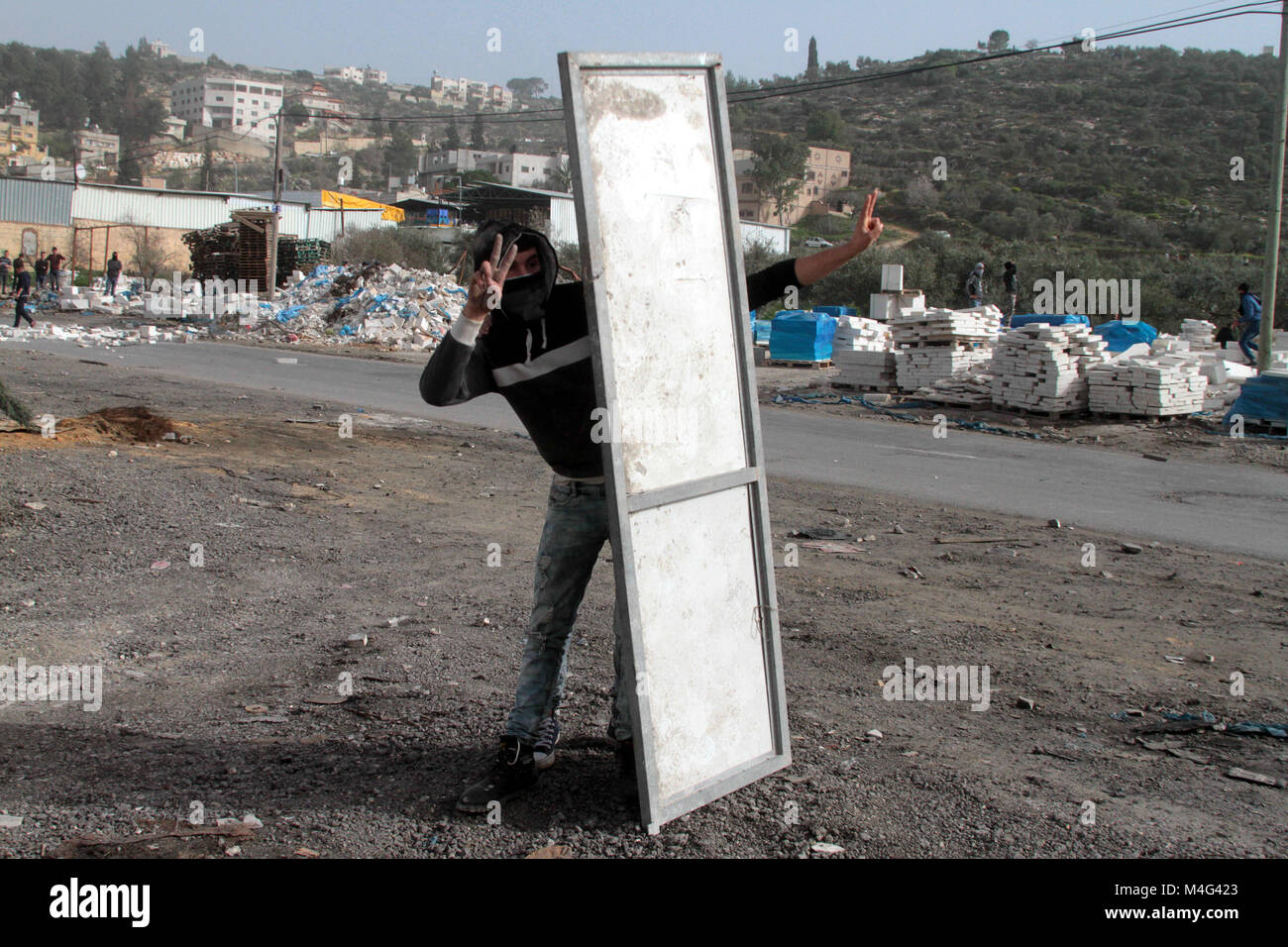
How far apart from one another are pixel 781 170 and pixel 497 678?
74896 mm

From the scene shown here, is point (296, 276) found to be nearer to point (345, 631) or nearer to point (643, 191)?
point (345, 631)

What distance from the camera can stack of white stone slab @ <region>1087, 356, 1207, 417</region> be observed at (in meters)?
15.3

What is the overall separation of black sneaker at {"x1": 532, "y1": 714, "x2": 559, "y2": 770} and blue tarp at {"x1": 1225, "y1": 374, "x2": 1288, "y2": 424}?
14.0m

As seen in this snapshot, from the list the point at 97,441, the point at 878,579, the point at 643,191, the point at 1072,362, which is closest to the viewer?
the point at 643,191

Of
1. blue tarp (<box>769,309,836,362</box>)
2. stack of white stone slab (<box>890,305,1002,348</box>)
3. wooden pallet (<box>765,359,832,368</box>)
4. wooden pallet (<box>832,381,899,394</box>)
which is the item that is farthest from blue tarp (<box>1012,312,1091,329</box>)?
A: wooden pallet (<box>765,359,832,368</box>)

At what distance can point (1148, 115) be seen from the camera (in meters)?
68.8

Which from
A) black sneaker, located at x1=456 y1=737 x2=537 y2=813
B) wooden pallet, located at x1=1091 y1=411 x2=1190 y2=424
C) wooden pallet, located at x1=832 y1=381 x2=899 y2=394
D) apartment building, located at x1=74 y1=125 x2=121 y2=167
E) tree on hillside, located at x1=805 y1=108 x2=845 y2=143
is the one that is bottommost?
wooden pallet, located at x1=1091 y1=411 x2=1190 y2=424

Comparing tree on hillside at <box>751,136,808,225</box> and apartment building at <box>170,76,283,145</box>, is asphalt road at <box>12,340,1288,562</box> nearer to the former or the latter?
tree on hillside at <box>751,136,808,225</box>

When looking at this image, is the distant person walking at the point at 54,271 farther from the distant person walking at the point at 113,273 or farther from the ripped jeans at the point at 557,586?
the ripped jeans at the point at 557,586

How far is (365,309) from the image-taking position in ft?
95.6

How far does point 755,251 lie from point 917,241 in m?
9.40

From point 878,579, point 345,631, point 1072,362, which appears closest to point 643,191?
point 345,631

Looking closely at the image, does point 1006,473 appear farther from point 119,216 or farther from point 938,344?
point 119,216
